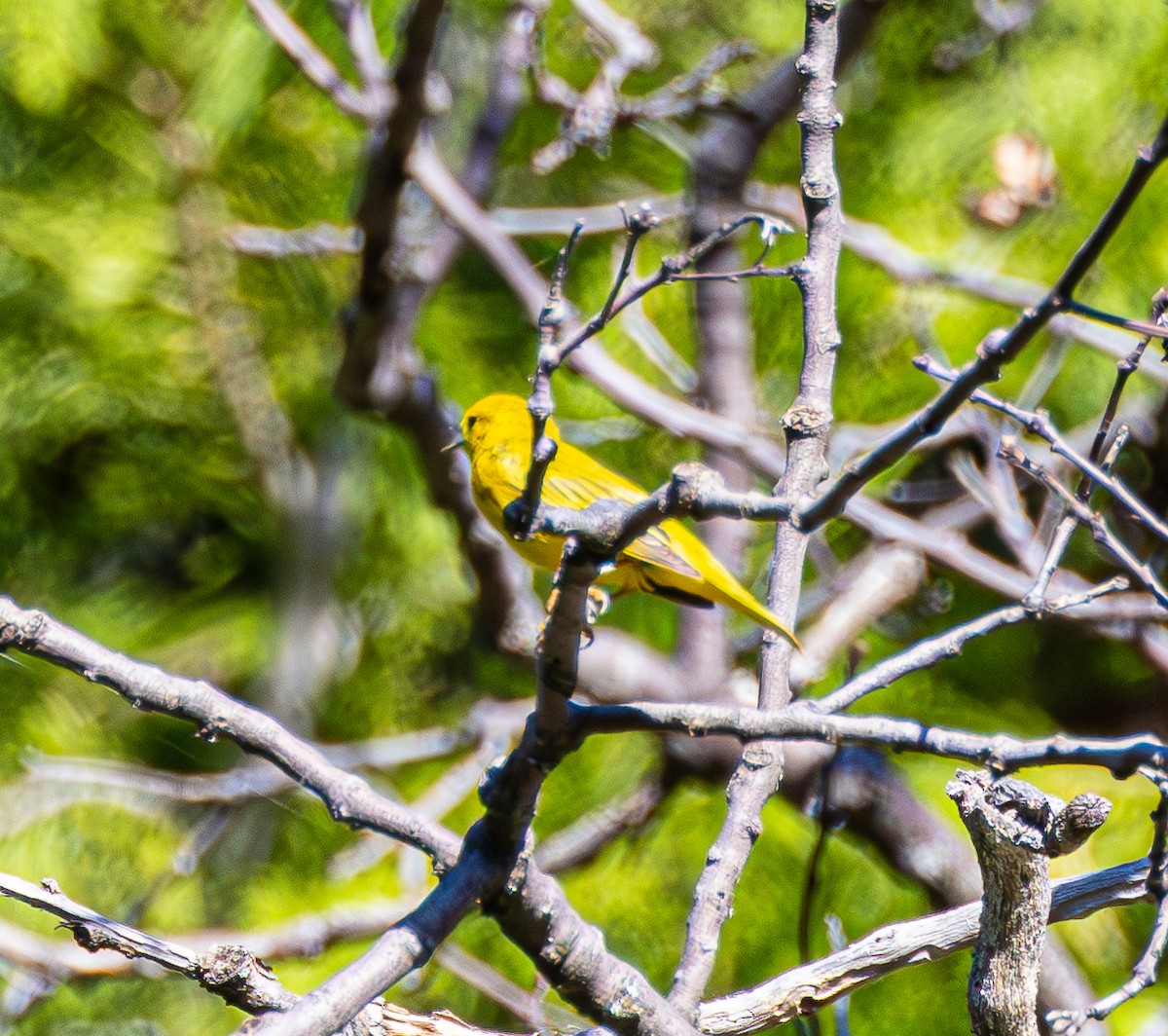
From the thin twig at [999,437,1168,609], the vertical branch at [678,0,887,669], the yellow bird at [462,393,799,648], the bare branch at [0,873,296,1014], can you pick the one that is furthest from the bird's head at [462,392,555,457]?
the bare branch at [0,873,296,1014]

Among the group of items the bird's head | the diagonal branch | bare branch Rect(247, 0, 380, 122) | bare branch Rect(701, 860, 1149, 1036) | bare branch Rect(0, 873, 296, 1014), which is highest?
bare branch Rect(247, 0, 380, 122)

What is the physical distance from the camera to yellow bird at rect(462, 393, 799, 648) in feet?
4.44

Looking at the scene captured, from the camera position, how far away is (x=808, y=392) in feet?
3.15

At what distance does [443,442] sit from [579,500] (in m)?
0.55

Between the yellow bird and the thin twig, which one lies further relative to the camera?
the yellow bird

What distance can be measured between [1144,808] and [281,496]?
4.41ft

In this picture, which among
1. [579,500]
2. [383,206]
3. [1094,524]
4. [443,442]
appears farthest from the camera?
[443,442]

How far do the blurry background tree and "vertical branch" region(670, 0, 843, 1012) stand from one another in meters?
0.65

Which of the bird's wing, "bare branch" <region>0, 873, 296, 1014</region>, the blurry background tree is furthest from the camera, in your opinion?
the blurry background tree

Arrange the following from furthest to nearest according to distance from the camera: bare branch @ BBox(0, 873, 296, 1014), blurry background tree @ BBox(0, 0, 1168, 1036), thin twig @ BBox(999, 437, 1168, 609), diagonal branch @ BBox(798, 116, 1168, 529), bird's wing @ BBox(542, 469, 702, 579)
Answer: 1. blurry background tree @ BBox(0, 0, 1168, 1036)
2. bird's wing @ BBox(542, 469, 702, 579)
3. thin twig @ BBox(999, 437, 1168, 609)
4. bare branch @ BBox(0, 873, 296, 1014)
5. diagonal branch @ BBox(798, 116, 1168, 529)

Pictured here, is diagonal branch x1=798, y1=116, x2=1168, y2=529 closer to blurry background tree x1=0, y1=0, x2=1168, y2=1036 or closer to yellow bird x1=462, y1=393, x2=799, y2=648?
yellow bird x1=462, y1=393, x2=799, y2=648

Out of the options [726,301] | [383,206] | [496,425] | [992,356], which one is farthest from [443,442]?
[992,356]

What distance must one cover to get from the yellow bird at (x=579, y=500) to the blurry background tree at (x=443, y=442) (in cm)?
17

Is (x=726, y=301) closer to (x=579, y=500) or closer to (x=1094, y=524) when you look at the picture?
(x=579, y=500)
